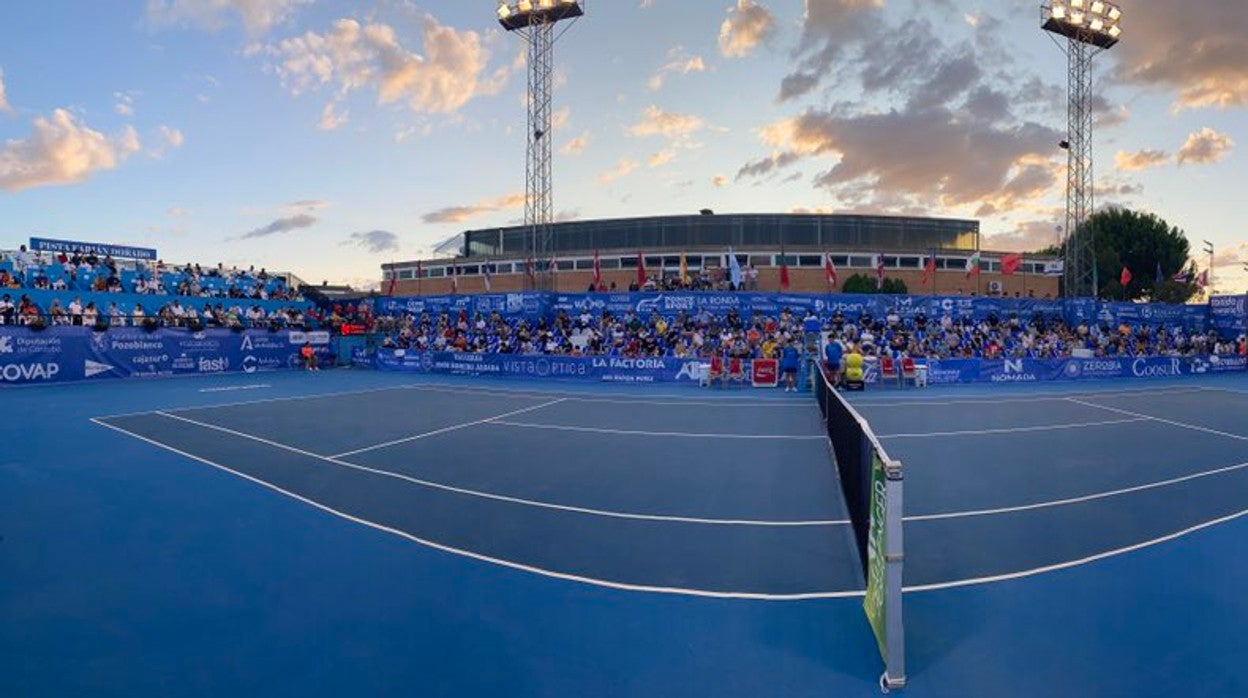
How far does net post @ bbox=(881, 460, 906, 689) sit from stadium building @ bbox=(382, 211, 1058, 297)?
55801mm

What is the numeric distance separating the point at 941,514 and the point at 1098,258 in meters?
72.2

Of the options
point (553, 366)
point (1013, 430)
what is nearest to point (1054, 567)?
point (1013, 430)

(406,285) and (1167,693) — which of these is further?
(406,285)

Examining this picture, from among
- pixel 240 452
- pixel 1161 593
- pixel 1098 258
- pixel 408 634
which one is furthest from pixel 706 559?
pixel 1098 258

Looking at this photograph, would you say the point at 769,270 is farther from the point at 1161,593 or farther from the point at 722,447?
the point at 1161,593

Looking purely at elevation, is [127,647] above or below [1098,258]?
below

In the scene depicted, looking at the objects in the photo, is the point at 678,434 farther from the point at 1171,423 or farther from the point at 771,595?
the point at 1171,423

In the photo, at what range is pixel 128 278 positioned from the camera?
3566 centimetres

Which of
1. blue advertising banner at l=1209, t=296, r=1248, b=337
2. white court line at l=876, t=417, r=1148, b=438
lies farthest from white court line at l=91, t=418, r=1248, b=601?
blue advertising banner at l=1209, t=296, r=1248, b=337

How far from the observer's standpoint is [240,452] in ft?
41.0

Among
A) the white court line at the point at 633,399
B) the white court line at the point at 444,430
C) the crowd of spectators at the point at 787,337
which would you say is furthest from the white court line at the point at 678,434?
the crowd of spectators at the point at 787,337

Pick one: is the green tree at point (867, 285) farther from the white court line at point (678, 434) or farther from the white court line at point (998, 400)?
the white court line at point (678, 434)

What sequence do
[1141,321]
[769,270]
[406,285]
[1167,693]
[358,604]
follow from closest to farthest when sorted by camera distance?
1. [1167,693]
2. [358,604]
3. [1141,321]
4. [769,270]
5. [406,285]

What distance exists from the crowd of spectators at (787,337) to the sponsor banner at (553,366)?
1.10 meters
